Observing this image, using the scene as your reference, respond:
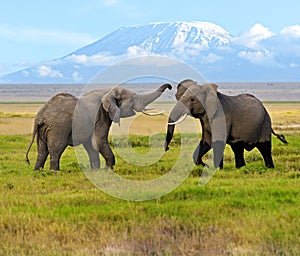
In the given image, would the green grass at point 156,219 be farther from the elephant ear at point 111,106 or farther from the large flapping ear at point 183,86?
the large flapping ear at point 183,86

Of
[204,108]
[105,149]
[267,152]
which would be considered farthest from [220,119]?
[105,149]

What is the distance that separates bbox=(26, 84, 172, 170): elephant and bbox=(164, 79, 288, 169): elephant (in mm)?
857

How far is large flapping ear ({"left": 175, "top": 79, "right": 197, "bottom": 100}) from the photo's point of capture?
631 inches

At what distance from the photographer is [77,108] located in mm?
16047

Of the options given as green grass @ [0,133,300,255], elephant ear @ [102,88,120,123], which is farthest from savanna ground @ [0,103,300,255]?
elephant ear @ [102,88,120,123]

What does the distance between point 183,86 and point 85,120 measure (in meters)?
2.73

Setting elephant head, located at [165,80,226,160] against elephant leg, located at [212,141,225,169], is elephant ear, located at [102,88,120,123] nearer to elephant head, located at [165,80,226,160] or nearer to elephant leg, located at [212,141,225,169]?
elephant head, located at [165,80,226,160]

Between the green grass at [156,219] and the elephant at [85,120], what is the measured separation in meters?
2.26

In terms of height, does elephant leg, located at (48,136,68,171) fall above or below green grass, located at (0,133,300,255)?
below

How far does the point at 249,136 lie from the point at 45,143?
5394 mm

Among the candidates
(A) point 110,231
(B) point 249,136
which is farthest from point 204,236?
(B) point 249,136

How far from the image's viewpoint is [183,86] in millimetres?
16078

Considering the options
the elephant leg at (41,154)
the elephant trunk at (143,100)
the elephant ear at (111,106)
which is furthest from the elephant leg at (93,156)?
the elephant trunk at (143,100)

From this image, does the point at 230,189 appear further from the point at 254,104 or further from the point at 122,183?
the point at 254,104
